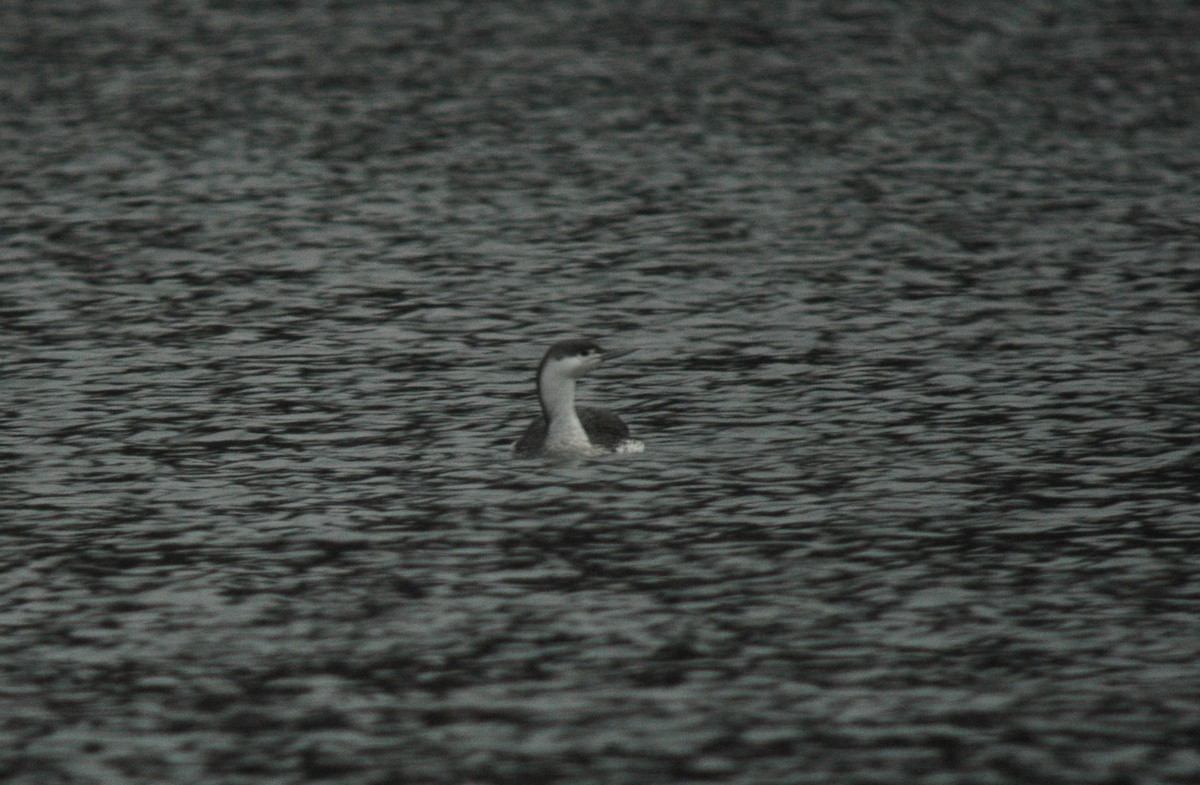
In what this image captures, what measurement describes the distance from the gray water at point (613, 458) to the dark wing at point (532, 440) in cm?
21

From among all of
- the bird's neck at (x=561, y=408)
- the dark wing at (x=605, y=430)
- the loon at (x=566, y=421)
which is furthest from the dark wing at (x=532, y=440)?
the dark wing at (x=605, y=430)

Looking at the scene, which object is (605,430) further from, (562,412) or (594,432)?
(562,412)

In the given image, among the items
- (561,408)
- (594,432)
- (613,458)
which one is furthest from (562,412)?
(613,458)

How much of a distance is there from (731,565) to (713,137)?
92.8 ft

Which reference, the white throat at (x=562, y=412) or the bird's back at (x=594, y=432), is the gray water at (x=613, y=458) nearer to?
the bird's back at (x=594, y=432)

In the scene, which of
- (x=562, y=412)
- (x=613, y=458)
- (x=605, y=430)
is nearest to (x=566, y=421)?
(x=562, y=412)

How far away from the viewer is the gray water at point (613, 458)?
665 inches

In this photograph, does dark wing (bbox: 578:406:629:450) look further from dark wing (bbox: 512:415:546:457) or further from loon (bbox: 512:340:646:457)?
dark wing (bbox: 512:415:546:457)

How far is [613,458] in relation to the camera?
24422mm

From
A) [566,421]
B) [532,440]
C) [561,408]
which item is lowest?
[532,440]

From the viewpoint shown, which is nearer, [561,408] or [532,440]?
[561,408]

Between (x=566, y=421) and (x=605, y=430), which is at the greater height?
(x=566, y=421)

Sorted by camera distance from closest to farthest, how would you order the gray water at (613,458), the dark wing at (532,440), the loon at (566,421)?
the gray water at (613,458) < the loon at (566,421) < the dark wing at (532,440)

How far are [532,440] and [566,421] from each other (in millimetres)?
458
